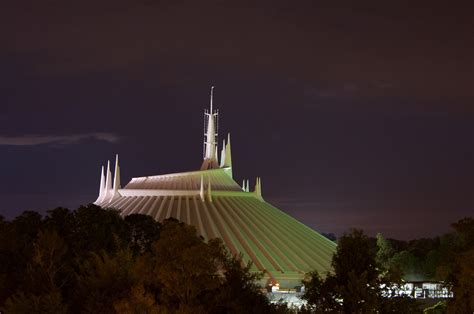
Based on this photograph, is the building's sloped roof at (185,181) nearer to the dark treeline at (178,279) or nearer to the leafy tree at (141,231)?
the leafy tree at (141,231)

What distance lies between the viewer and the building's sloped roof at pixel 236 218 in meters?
50.4

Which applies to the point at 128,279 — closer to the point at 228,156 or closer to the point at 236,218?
the point at 236,218

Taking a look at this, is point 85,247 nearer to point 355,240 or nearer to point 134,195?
point 355,240

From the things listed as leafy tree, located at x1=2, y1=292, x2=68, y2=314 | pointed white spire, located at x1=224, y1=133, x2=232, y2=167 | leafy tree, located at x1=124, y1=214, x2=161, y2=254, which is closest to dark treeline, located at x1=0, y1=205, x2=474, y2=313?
leafy tree, located at x1=2, y1=292, x2=68, y2=314

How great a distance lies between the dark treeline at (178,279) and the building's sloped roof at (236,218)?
1530 centimetres

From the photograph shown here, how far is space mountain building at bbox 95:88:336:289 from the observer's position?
50500mm

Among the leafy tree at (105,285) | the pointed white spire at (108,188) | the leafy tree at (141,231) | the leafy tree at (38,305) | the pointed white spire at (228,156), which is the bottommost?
the leafy tree at (38,305)

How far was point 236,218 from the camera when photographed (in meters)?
56.2

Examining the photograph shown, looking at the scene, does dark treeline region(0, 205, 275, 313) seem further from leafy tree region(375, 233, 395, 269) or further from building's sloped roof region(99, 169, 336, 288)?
leafy tree region(375, 233, 395, 269)

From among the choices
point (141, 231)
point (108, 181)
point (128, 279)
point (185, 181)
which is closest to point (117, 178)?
point (108, 181)

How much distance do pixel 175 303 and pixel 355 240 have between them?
740 cm

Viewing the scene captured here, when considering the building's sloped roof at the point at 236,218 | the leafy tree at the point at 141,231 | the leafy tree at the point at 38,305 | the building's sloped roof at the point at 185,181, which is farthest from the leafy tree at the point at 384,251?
the leafy tree at the point at 38,305

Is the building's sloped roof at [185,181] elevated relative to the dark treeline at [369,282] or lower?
elevated

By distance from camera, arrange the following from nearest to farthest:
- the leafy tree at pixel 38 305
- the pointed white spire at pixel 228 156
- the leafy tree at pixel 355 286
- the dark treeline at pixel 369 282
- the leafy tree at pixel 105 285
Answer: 1. the leafy tree at pixel 38 305
2. the leafy tree at pixel 105 285
3. the leafy tree at pixel 355 286
4. the dark treeline at pixel 369 282
5. the pointed white spire at pixel 228 156
